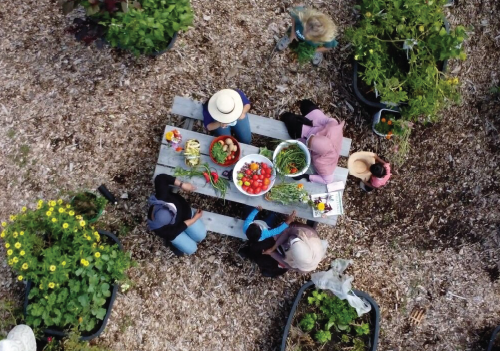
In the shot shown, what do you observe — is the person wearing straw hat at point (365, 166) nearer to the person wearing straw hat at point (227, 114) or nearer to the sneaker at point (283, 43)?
the person wearing straw hat at point (227, 114)

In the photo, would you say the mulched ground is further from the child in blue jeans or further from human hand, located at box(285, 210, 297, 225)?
human hand, located at box(285, 210, 297, 225)

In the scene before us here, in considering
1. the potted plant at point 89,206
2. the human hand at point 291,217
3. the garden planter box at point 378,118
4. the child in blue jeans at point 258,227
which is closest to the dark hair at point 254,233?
the child in blue jeans at point 258,227

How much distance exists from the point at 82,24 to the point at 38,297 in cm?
250

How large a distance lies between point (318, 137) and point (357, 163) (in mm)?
875

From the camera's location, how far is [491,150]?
15.6 ft

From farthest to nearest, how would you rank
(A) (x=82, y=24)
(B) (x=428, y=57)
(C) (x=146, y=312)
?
(C) (x=146, y=312) < (B) (x=428, y=57) < (A) (x=82, y=24)

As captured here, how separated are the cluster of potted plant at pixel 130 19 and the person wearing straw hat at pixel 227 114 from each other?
743 mm

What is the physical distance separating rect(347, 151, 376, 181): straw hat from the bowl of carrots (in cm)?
127

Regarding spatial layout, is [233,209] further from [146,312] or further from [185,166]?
[146,312]

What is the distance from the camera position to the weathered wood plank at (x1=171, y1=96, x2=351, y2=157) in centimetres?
427

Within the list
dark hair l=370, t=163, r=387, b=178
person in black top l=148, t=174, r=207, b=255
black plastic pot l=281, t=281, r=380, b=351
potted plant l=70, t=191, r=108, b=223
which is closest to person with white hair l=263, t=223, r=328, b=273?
black plastic pot l=281, t=281, r=380, b=351

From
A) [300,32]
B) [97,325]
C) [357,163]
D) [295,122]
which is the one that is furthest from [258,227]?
[300,32]

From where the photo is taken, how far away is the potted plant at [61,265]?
3625 mm

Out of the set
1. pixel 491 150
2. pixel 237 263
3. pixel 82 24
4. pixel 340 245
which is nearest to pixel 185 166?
pixel 237 263
